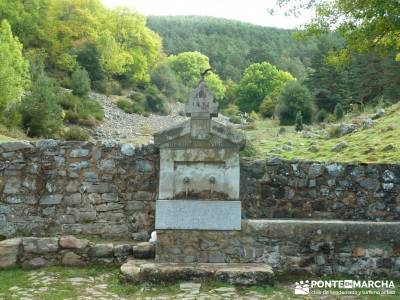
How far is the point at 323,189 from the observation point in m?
6.77

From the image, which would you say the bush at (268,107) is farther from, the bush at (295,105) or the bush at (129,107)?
the bush at (129,107)

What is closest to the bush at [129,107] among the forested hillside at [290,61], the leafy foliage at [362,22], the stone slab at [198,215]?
the forested hillside at [290,61]

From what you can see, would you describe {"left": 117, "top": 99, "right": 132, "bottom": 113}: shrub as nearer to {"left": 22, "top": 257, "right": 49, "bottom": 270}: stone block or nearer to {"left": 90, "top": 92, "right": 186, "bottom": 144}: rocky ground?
{"left": 90, "top": 92, "right": 186, "bottom": 144}: rocky ground

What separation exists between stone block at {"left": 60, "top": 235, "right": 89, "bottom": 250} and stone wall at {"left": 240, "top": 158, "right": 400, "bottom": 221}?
84.8 inches

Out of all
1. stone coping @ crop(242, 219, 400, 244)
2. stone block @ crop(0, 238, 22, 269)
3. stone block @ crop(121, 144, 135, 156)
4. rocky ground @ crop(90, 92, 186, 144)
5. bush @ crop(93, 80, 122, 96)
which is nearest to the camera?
stone coping @ crop(242, 219, 400, 244)

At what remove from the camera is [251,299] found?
5207 millimetres

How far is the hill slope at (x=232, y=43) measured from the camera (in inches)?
3760

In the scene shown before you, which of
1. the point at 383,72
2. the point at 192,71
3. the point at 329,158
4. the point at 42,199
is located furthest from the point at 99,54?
the point at 42,199

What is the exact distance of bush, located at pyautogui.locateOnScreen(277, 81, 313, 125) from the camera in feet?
135

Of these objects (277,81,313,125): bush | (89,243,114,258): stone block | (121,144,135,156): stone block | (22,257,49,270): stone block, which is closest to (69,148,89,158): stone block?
(121,144,135,156): stone block

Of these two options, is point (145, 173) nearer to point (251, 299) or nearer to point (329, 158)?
point (251, 299)

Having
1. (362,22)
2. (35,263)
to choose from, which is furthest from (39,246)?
(362,22)

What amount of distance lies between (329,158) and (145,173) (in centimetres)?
1069

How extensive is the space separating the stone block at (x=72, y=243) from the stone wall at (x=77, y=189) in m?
0.41
